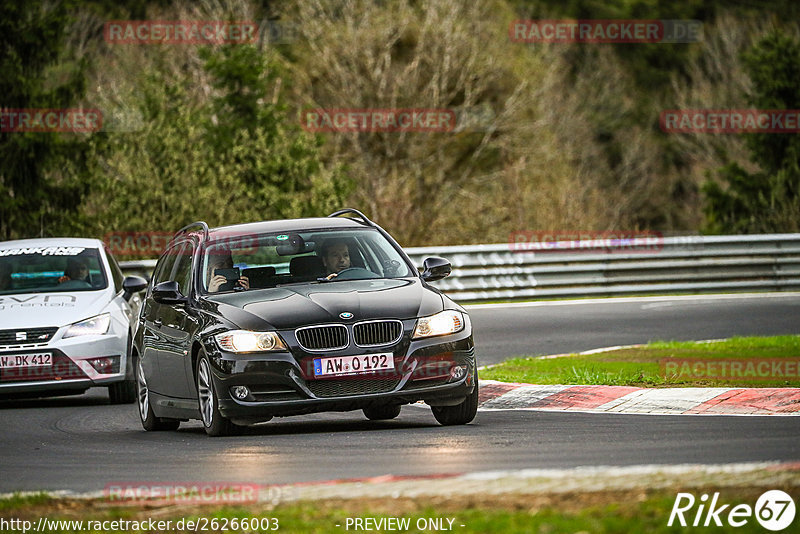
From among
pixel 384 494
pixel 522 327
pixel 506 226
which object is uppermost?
pixel 384 494

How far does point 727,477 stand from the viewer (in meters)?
7.11

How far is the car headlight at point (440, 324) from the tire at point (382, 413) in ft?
4.76

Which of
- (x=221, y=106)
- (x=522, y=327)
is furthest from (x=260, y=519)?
(x=221, y=106)

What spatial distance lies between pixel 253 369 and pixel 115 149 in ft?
73.5

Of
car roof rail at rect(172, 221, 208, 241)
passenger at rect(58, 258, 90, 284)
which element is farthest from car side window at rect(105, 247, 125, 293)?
car roof rail at rect(172, 221, 208, 241)

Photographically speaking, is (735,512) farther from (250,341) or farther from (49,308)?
(49,308)

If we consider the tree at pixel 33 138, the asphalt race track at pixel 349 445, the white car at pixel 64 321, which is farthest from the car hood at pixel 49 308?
the tree at pixel 33 138

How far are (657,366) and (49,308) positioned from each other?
19.9 ft

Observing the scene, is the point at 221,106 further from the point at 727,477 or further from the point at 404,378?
the point at 727,477

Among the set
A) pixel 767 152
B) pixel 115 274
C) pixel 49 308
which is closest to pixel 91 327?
pixel 49 308

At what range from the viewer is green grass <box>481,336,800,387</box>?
1312cm

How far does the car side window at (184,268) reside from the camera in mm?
12062

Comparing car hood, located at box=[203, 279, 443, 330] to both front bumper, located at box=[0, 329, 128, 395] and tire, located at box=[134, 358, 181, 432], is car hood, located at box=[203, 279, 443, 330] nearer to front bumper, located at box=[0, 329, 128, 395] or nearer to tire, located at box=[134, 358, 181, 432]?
tire, located at box=[134, 358, 181, 432]

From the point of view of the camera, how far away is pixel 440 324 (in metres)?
10.8
